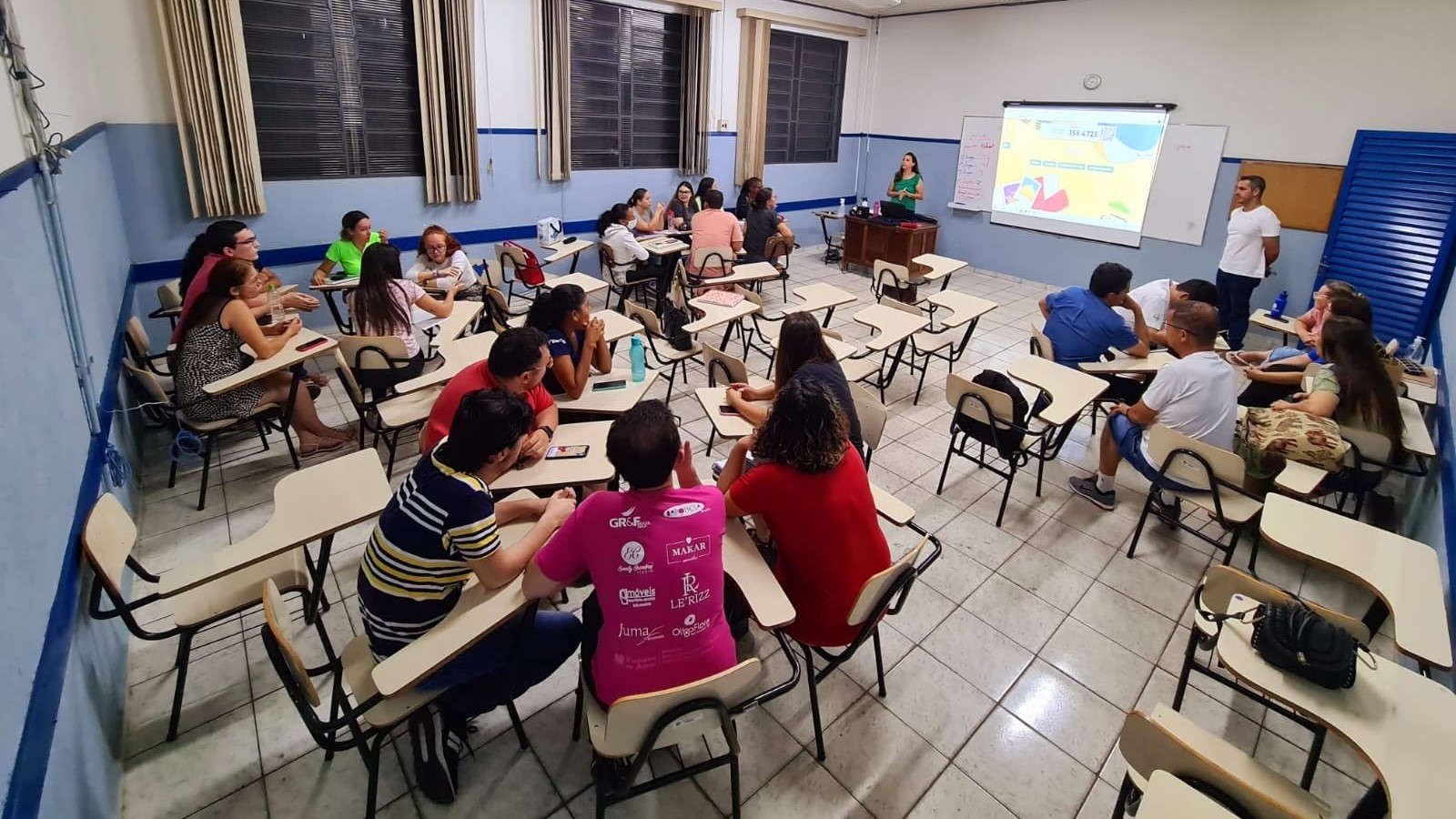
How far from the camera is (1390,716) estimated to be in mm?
1657

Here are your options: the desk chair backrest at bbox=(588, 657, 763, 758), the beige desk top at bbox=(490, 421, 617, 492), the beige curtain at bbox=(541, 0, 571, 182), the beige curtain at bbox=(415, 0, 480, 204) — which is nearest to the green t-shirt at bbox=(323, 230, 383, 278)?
the beige curtain at bbox=(415, 0, 480, 204)

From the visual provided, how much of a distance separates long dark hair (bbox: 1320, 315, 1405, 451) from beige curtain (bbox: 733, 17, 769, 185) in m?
6.58

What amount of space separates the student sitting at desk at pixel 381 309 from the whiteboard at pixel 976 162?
729cm

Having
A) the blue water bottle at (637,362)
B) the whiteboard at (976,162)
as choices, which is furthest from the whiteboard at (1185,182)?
the blue water bottle at (637,362)

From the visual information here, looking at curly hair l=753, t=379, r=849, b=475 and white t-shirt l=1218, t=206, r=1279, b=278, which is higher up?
white t-shirt l=1218, t=206, r=1279, b=278

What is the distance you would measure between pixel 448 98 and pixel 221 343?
362cm

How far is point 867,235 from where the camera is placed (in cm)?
859

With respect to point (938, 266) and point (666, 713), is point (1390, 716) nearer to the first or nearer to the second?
point (666, 713)

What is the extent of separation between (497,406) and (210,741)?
1.62 metres

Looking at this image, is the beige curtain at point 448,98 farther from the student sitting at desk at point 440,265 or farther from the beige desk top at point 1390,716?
the beige desk top at point 1390,716

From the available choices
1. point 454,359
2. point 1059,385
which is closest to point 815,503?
point 1059,385

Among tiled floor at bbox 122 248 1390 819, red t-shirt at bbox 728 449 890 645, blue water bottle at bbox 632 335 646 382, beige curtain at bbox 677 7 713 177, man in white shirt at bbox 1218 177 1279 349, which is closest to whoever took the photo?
red t-shirt at bbox 728 449 890 645

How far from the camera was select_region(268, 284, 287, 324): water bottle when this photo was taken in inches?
163

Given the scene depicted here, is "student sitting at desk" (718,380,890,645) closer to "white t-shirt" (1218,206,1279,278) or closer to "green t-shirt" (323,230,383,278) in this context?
"green t-shirt" (323,230,383,278)
